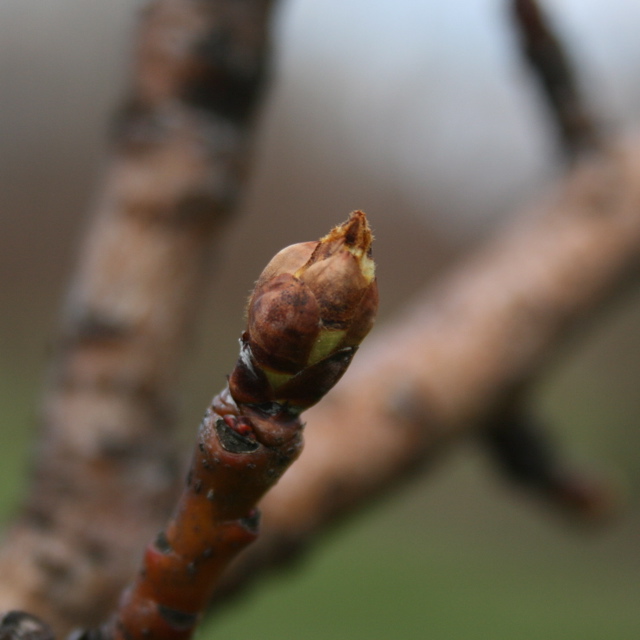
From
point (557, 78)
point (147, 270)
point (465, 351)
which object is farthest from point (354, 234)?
point (557, 78)

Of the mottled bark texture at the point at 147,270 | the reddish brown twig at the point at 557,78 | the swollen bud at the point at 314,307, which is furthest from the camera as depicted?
the reddish brown twig at the point at 557,78

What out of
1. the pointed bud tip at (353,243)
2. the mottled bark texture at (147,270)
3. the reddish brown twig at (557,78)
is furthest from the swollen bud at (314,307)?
the reddish brown twig at (557,78)

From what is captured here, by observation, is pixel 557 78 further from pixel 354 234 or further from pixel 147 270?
pixel 354 234

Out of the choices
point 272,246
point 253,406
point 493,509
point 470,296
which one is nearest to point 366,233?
point 253,406

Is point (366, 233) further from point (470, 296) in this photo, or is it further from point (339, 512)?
point (470, 296)

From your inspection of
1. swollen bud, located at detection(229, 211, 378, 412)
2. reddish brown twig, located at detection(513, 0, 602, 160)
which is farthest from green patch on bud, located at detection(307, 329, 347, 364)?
reddish brown twig, located at detection(513, 0, 602, 160)

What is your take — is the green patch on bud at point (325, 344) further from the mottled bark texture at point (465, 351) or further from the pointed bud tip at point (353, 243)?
the mottled bark texture at point (465, 351)

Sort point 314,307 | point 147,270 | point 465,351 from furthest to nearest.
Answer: point 465,351
point 147,270
point 314,307
